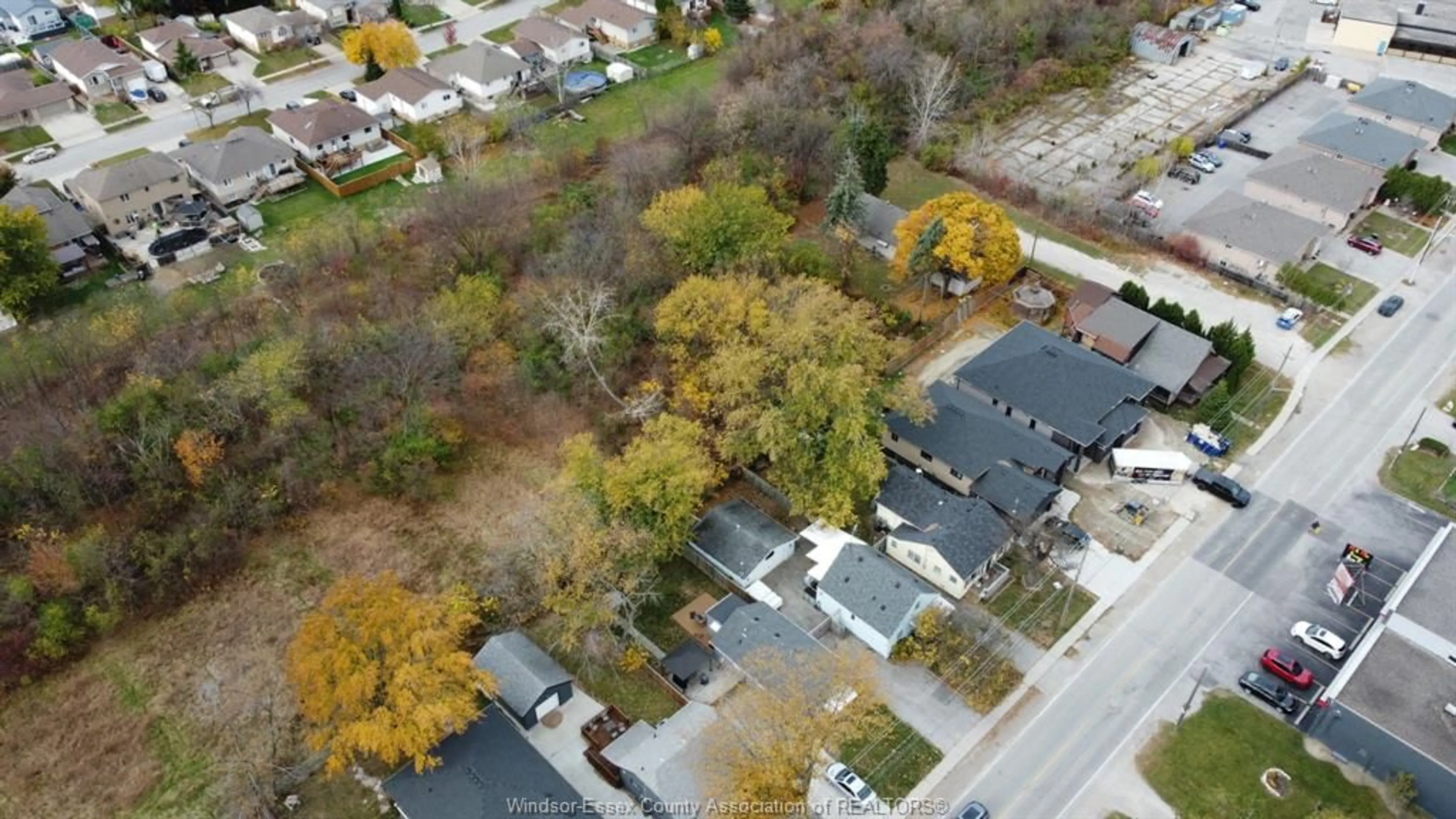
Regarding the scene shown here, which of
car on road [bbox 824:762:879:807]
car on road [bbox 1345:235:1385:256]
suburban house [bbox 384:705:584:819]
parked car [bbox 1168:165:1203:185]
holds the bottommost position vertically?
car on road [bbox 824:762:879:807]

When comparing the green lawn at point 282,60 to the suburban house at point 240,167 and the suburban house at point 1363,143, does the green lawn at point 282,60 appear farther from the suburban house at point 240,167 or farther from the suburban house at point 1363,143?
the suburban house at point 1363,143

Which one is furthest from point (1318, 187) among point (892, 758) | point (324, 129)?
point (324, 129)

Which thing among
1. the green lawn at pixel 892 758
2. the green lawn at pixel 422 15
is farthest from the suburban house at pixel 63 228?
the green lawn at pixel 892 758

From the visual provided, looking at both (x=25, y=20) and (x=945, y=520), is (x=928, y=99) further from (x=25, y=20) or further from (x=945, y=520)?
(x=25, y=20)

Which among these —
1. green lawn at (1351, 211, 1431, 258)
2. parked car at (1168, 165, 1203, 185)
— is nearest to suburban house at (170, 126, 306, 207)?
parked car at (1168, 165, 1203, 185)

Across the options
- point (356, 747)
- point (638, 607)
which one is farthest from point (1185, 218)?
point (356, 747)

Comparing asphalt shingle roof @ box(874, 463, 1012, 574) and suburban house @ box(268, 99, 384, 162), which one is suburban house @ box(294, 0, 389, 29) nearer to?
suburban house @ box(268, 99, 384, 162)
